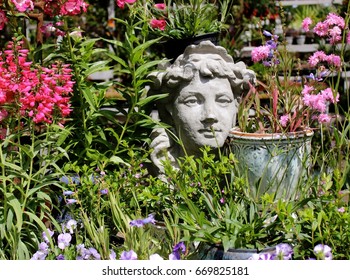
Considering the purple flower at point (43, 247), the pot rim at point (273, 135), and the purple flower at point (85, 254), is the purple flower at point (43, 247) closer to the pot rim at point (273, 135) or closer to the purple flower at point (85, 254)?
the purple flower at point (85, 254)

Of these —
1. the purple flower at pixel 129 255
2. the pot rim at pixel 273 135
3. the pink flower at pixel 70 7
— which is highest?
the pink flower at pixel 70 7

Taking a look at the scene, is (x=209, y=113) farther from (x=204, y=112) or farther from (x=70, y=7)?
(x=70, y=7)

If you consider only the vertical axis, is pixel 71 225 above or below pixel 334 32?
below

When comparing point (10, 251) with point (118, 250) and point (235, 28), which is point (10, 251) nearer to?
point (118, 250)

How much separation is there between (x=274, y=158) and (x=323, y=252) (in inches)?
47.5

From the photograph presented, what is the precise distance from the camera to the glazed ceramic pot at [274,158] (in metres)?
4.23

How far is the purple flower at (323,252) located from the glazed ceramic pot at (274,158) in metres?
1.02

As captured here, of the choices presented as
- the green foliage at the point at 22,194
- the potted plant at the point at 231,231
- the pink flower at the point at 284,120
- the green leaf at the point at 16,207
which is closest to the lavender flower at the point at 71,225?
the green foliage at the point at 22,194

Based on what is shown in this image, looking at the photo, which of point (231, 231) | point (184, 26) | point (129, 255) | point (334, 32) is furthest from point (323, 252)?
point (184, 26)

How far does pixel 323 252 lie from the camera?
3092 millimetres

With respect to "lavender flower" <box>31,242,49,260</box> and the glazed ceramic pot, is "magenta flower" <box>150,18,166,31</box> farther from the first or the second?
"lavender flower" <box>31,242,49,260</box>

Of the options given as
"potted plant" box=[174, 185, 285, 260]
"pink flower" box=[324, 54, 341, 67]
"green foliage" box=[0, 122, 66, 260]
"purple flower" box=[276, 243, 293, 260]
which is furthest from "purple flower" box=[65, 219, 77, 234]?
"pink flower" box=[324, 54, 341, 67]

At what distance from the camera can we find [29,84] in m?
3.67

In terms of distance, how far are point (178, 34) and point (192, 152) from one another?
0.70 meters
